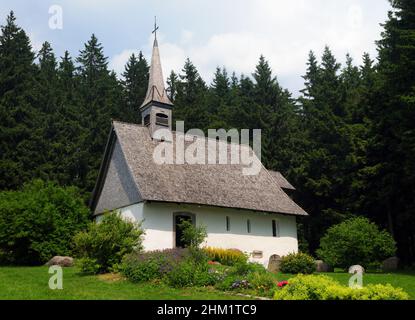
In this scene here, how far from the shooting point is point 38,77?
4728 centimetres

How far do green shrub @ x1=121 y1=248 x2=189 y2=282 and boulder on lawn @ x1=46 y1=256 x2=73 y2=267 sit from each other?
268 inches

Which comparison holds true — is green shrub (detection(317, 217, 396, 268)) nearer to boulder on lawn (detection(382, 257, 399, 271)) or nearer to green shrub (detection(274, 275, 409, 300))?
boulder on lawn (detection(382, 257, 399, 271))

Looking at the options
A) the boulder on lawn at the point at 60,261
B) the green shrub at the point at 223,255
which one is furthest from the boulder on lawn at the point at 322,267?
the boulder on lawn at the point at 60,261

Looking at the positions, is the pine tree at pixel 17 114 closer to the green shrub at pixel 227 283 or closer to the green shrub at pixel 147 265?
the green shrub at pixel 147 265

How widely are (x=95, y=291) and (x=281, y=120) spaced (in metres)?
35.8

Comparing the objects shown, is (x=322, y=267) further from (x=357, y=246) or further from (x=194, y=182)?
(x=194, y=182)

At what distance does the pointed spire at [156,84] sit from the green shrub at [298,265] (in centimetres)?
1344

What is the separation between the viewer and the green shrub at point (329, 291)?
9.51 meters

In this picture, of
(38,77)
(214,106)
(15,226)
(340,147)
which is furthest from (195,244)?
(214,106)

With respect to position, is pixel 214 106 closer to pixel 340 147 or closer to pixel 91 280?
pixel 340 147

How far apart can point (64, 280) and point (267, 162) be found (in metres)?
29.9

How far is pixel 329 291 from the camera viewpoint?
33.1 feet

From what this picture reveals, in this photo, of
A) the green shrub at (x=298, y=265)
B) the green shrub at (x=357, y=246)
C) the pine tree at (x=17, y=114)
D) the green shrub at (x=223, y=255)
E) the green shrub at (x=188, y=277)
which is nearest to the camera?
the green shrub at (x=188, y=277)

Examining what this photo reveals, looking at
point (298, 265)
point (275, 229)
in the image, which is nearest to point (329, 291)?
point (298, 265)
